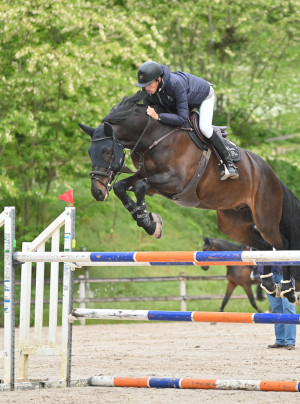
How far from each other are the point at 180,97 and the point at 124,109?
1.67 feet

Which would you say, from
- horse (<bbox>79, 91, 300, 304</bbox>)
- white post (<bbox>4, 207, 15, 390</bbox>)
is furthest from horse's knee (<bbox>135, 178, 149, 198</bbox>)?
white post (<bbox>4, 207, 15, 390</bbox>)

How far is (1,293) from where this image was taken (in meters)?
12.6

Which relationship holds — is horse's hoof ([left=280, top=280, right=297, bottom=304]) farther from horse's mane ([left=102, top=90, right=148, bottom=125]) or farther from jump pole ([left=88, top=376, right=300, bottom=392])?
horse's mane ([left=102, top=90, right=148, bottom=125])

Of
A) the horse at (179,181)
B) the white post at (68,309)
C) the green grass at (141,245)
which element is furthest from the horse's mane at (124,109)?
the green grass at (141,245)

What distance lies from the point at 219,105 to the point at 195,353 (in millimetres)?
10922

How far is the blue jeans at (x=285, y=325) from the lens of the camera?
6.95 m

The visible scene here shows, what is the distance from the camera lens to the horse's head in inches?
174

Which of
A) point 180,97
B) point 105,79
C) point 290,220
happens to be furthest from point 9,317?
point 105,79

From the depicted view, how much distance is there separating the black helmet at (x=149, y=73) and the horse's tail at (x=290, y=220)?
1862 mm

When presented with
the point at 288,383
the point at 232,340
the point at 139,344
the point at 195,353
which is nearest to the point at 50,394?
the point at 288,383

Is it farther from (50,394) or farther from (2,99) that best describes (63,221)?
(2,99)

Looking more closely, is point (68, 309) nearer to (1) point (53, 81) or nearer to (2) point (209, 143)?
(2) point (209, 143)

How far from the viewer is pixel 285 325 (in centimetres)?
710

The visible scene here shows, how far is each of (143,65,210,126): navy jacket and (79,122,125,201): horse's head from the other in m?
0.46
